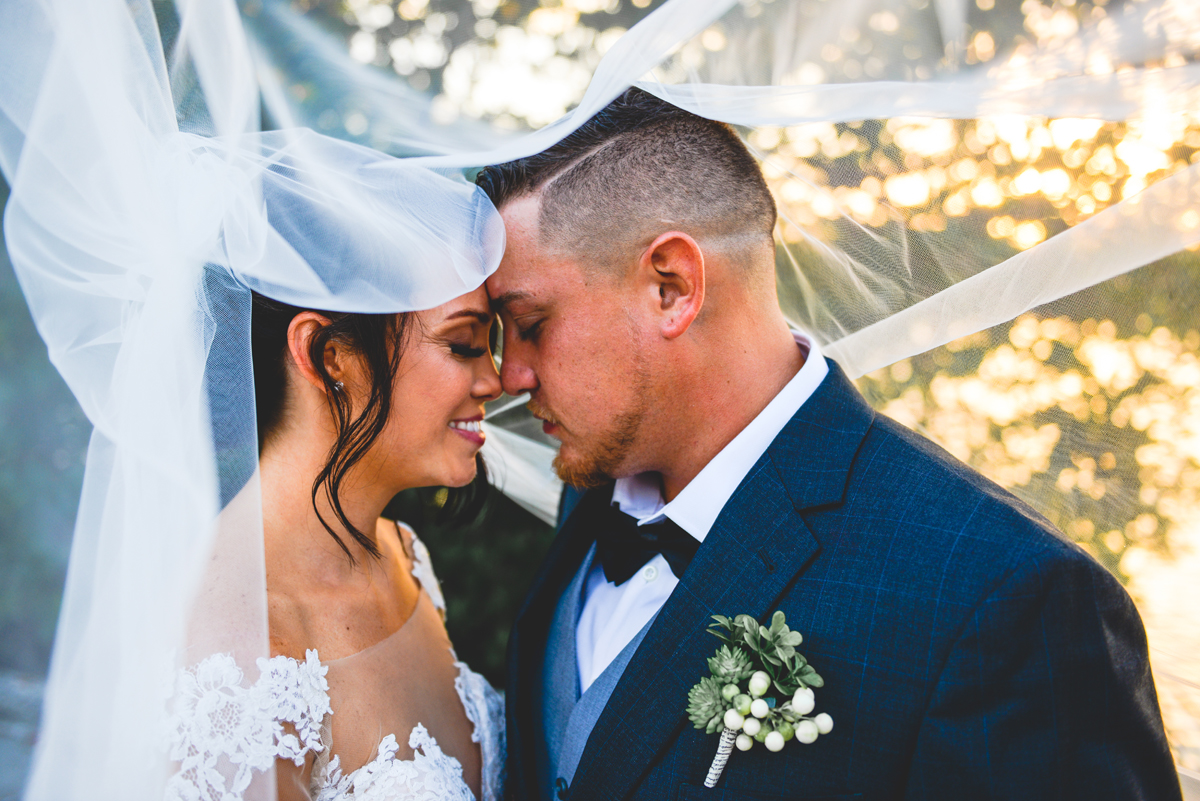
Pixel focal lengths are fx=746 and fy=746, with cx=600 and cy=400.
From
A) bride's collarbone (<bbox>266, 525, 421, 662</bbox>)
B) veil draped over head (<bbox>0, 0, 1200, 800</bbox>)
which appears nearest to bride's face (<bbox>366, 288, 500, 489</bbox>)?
veil draped over head (<bbox>0, 0, 1200, 800</bbox>)

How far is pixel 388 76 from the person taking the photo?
1916 mm

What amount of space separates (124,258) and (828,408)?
6.18 feet

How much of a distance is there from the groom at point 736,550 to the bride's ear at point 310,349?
57 centimetres

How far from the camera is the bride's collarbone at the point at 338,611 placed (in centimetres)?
209

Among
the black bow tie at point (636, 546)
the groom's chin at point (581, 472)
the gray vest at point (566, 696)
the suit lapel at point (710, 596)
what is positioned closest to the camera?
the suit lapel at point (710, 596)

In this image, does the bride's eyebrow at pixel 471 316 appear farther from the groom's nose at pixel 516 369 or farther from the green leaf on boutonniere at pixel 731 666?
the green leaf on boutonniere at pixel 731 666

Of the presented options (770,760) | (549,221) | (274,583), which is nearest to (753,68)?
(549,221)

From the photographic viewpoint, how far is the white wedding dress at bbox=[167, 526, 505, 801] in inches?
67.8

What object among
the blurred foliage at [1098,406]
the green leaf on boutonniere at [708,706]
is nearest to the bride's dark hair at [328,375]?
the green leaf on boutonniere at [708,706]

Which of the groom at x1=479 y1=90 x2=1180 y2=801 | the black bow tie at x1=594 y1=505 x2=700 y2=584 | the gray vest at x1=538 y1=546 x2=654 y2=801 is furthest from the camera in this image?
the black bow tie at x1=594 y1=505 x2=700 y2=584

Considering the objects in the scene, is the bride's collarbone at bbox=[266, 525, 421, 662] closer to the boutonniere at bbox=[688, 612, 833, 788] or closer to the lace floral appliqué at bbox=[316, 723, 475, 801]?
the lace floral appliqué at bbox=[316, 723, 475, 801]

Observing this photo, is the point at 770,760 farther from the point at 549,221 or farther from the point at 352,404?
the point at 549,221

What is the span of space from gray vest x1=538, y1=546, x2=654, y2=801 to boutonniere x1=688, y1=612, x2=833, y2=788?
0.29m

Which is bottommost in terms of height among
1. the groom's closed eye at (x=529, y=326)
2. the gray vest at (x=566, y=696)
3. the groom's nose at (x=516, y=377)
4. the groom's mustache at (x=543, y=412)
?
the gray vest at (x=566, y=696)
